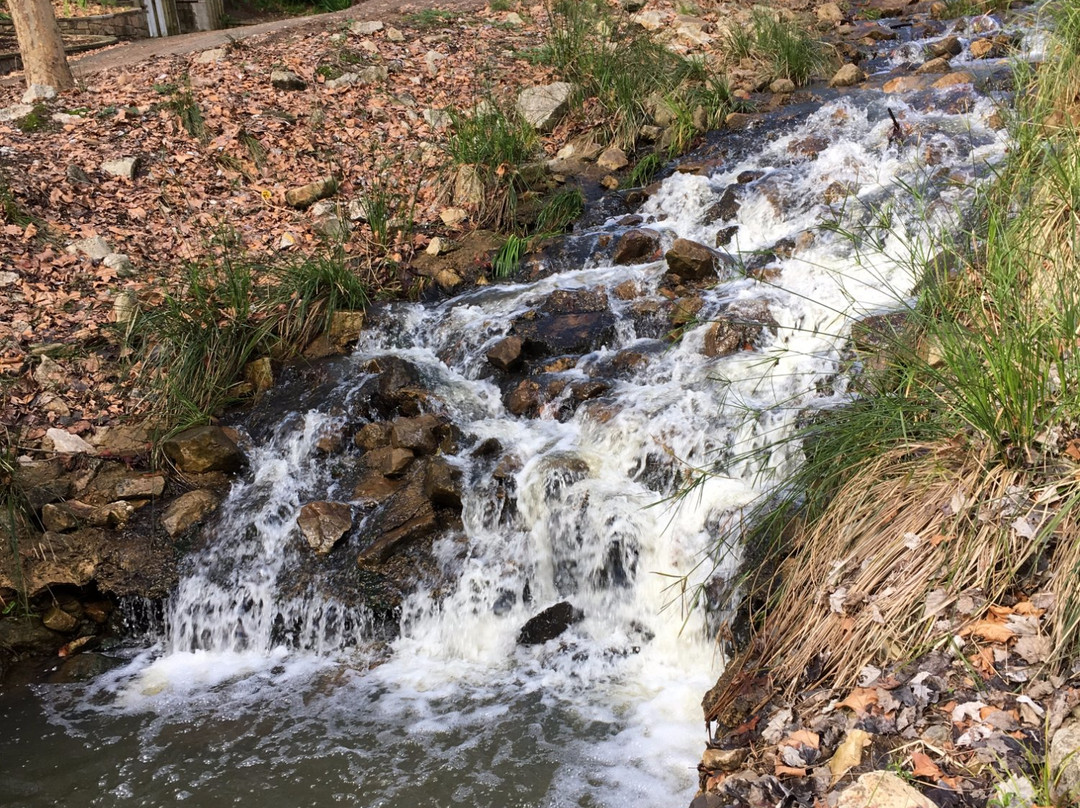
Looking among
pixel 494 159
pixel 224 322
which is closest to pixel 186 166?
pixel 224 322

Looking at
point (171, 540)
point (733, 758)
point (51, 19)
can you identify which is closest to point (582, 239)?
point (171, 540)

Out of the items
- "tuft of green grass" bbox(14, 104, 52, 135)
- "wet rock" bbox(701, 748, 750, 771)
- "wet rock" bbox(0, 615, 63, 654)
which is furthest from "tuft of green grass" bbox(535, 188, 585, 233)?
"wet rock" bbox(701, 748, 750, 771)

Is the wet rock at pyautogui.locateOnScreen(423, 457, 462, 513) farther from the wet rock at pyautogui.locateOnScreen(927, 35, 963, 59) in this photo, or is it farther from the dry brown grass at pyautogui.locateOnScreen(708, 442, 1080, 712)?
the wet rock at pyautogui.locateOnScreen(927, 35, 963, 59)

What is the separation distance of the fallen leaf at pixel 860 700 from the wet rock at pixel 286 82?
9030 mm

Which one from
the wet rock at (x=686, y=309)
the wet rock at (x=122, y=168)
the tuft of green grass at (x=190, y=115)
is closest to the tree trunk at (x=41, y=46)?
the tuft of green grass at (x=190, y=115)

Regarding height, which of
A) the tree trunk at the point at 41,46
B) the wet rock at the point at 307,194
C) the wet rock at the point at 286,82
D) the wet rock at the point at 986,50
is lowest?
the wet rock at the point at 307,194

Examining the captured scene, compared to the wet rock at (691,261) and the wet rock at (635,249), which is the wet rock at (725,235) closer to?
the wet rock at (635,249)

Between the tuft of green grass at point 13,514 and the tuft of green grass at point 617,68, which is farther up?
the tuft of green grass at point 617,68

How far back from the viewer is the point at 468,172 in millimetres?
8039

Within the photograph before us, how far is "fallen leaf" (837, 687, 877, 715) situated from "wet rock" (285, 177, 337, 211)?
6667mm

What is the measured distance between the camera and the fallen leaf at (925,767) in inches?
103

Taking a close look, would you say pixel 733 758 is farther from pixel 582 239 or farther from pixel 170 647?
pixel 582 239

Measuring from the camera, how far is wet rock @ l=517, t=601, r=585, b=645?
4.72 m

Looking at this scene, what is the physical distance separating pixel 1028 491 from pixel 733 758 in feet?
4.69
